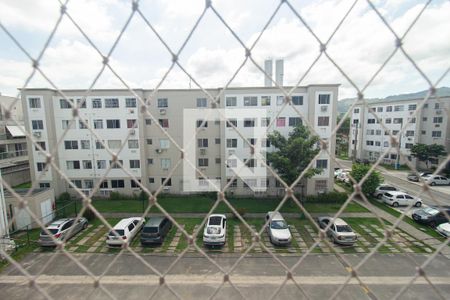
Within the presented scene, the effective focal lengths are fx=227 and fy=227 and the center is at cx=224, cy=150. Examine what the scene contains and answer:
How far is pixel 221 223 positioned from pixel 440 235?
19.3 feet

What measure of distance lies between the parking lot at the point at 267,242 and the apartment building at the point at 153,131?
2670 millimetres

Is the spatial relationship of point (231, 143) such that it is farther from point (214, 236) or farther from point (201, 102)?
point (214, 236)

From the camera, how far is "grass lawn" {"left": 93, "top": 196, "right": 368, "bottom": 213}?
807 centimetres

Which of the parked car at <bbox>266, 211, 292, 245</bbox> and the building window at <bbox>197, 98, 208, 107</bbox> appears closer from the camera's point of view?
the parked car at <bbox>266, 211, 292, 245</bbox>

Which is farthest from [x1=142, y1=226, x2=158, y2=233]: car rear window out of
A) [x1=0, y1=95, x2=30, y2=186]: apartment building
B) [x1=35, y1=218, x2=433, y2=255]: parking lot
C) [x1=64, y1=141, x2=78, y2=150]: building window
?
[x1=0, y1=95, x2=30, y2=186]: apartment building

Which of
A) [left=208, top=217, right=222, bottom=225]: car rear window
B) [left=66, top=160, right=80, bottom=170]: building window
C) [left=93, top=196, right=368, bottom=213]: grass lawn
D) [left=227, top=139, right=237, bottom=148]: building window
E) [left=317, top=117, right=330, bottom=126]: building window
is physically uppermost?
[left=317, top=117, right=330, bottom=126]: building window

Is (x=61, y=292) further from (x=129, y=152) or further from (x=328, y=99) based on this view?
(x=328, y=99)

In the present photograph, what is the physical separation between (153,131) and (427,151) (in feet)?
52.5

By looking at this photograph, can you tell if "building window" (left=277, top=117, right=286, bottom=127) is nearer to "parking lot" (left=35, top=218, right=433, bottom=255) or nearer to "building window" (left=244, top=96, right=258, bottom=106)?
"building window" (left=244, top=96, right=258, bottom=106)

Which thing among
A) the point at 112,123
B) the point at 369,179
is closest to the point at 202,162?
the point at 112,123

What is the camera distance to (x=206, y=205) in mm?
8688

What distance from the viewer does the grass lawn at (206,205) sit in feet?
26.5

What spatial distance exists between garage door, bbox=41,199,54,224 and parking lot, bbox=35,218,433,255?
1.60 metres

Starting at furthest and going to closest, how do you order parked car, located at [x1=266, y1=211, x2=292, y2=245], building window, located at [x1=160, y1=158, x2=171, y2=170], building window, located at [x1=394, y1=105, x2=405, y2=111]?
building window, located at [x1=394, y1=105, x2=405, y2=111] → building window, located at [x1=160, y1=158, x2=171, y2=170] → parked car, located at [x1=266, y1=211, x2=292, y2=245]
